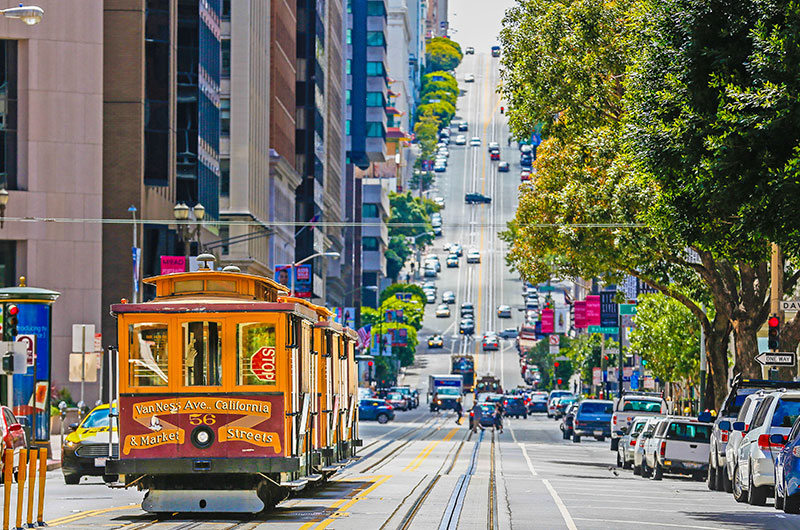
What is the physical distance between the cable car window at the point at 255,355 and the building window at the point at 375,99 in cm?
13967

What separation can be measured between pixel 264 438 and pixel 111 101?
44.7m

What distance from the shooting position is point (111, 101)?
64438 mm

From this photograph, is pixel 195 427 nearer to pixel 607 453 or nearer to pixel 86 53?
pixel 607 453

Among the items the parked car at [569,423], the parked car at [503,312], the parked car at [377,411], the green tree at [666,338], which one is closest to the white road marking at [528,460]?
the parked car at [569,423]

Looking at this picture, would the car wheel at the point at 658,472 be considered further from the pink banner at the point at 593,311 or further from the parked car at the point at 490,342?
the parked car at the point at 490,342

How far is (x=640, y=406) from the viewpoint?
58.2 metres

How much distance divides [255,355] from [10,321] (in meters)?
13.6

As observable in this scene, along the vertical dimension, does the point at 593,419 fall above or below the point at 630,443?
above

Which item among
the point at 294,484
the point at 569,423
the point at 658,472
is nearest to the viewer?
the point at 294,484

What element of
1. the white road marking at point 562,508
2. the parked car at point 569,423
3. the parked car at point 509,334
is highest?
the parked car at point 509,334

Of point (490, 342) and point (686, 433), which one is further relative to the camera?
point (490, 342)

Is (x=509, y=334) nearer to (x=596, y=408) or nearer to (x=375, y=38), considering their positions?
(x=375, y=38)

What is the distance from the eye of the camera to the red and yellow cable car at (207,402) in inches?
850

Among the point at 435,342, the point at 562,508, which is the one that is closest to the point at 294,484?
the point at 562,508
